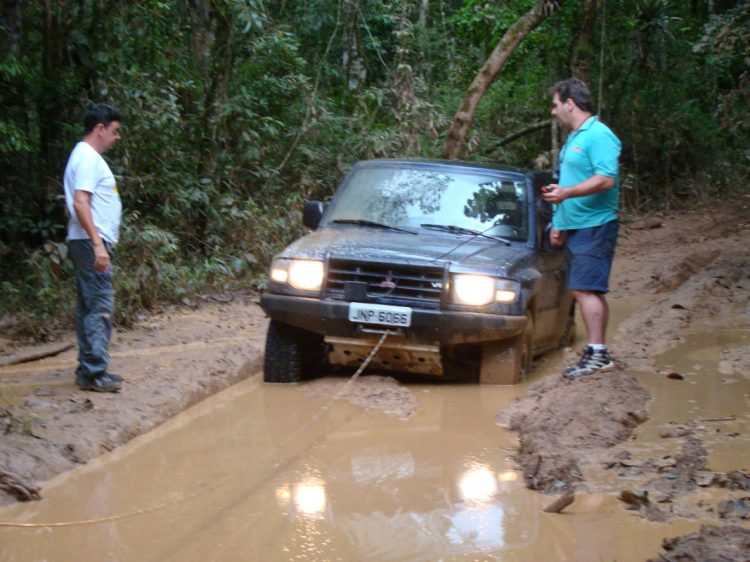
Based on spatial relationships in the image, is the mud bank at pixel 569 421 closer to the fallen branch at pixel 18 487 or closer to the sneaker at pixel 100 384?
the fallen branch at pixel 18 487

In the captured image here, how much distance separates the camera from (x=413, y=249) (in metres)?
7.10

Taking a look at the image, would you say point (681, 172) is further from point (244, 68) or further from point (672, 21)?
point (244, 68)

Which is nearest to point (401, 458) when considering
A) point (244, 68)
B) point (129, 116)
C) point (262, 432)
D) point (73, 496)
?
point (262, 432)

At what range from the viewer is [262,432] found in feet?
20.0

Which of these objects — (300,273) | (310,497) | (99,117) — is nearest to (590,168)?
(300,273)

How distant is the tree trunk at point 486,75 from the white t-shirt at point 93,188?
8.26 metres

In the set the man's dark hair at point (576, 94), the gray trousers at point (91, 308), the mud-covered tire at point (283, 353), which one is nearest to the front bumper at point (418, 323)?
the mud-covered tire at point (283, 353)

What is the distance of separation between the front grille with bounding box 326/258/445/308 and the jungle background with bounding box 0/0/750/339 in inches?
107

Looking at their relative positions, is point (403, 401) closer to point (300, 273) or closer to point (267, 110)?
point (300, 273)

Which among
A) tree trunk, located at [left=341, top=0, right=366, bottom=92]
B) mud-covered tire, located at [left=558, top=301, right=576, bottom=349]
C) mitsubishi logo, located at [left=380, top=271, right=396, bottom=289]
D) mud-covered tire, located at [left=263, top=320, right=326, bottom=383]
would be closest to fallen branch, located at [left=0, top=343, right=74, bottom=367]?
mud-covered tire, located at [left=263, top=320, right=326, bottom=383]

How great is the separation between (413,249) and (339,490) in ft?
8.26

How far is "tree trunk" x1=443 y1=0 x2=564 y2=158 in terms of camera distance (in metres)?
14.1

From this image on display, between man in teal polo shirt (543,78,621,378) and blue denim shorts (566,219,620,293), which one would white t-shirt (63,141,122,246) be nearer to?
man in teal polo shirt (543,78,621,378)

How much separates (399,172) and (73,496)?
13.6ft
